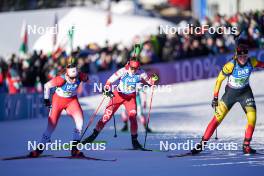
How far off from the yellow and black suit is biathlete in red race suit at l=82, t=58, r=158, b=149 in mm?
1531

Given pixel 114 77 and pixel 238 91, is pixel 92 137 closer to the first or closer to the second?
pixel 114 77

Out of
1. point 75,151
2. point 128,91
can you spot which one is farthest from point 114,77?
point 75,151

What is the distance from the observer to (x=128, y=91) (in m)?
16.2

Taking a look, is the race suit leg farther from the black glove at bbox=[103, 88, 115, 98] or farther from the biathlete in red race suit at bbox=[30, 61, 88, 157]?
the black glove at bbox=[103, 88, 115, 98]

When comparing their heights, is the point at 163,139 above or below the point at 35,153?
above

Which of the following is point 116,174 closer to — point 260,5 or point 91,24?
point 91,24

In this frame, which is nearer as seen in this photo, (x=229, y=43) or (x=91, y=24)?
(x=229, y=43)

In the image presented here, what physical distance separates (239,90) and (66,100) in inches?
118

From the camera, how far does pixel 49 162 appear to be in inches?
566

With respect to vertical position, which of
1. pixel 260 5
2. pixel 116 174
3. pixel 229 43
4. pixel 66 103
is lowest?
pixel 116 174

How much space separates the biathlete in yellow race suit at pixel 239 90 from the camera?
1480 cm

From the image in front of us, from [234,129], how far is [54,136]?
4193mm

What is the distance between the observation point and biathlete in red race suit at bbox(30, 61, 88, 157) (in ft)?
48.7

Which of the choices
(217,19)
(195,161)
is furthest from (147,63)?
(195,161)
